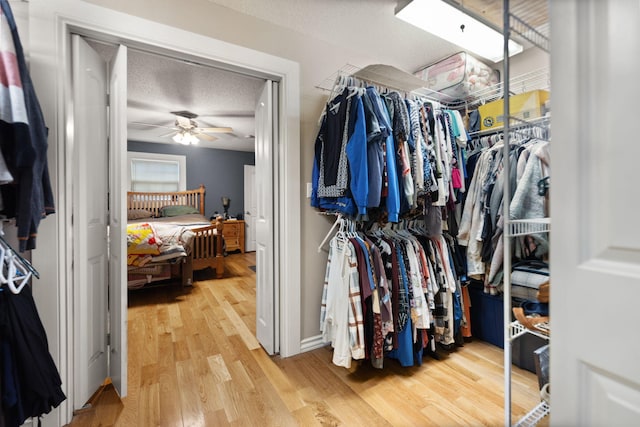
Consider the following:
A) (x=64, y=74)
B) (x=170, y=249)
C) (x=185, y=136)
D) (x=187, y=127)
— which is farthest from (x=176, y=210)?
(x=64, y=74)

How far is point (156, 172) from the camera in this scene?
5703 millimetres

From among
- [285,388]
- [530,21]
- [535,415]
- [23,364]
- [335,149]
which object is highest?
[530,21]

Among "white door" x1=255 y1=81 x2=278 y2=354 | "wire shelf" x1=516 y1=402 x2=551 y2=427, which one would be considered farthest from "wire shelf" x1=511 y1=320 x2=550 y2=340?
"white door" x1=255 y1=81 x2=278 y2=354

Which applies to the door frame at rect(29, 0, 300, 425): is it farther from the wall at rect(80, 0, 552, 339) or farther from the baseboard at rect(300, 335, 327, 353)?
the baseboard at rect(300, 335, 327, 353)

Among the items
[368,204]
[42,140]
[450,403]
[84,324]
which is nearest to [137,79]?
[42,140]

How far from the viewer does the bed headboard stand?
5.47 metres

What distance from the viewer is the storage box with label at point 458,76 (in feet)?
7.46

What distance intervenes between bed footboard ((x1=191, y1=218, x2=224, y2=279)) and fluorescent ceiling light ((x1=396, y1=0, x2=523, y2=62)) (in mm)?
3356

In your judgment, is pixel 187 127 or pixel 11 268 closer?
pixel 11 268

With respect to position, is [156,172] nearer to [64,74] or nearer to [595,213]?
[64,74]

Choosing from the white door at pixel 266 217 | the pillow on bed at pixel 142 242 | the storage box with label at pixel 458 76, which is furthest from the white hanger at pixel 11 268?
the storage box with label at pixel 458 76

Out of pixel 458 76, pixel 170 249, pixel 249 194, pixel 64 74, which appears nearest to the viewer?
pixel 64 74

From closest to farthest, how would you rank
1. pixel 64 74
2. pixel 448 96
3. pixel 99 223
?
pixel 64 74, pixel 99 223, pixel 448 96

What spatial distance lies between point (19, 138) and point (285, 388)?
1.71m
